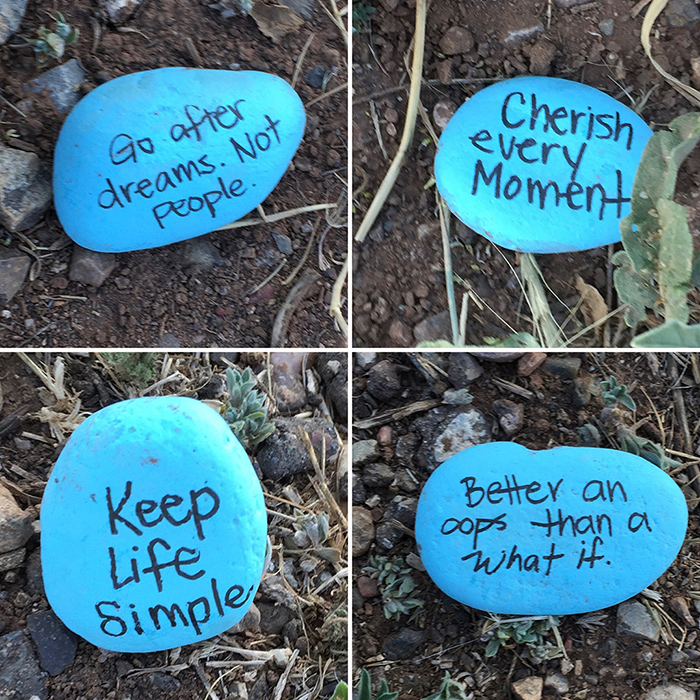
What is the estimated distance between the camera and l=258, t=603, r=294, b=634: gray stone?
0.93m

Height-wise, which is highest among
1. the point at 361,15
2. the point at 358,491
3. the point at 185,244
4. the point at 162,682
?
the point at 361,15

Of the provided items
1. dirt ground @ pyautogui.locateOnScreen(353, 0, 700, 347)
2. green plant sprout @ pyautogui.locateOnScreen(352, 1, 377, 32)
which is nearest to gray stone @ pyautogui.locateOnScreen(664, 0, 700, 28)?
dirt ground @ pyautogui.locateOnScreen(353, 0, 700, 347)

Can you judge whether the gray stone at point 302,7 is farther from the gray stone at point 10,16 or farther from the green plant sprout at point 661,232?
the green plant sprout at point 661,232

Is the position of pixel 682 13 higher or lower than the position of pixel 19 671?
higher

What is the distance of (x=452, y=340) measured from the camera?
96 cm

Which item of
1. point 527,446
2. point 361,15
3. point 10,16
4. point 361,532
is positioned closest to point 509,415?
point 527,446

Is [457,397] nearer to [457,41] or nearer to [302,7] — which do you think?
[457,41]

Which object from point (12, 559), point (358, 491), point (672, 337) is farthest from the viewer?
point (358, 491)

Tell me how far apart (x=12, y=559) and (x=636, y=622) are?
81 centimetres

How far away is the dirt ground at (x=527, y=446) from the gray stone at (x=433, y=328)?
0.13 feet

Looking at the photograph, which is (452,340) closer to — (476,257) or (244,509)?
(476,257)

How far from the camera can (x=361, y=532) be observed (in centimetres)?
97

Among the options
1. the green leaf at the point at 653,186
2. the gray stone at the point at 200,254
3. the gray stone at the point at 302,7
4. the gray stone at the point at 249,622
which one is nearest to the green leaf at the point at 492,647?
the gray stone at the point at 249,622

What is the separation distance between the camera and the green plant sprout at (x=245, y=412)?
0.94m
